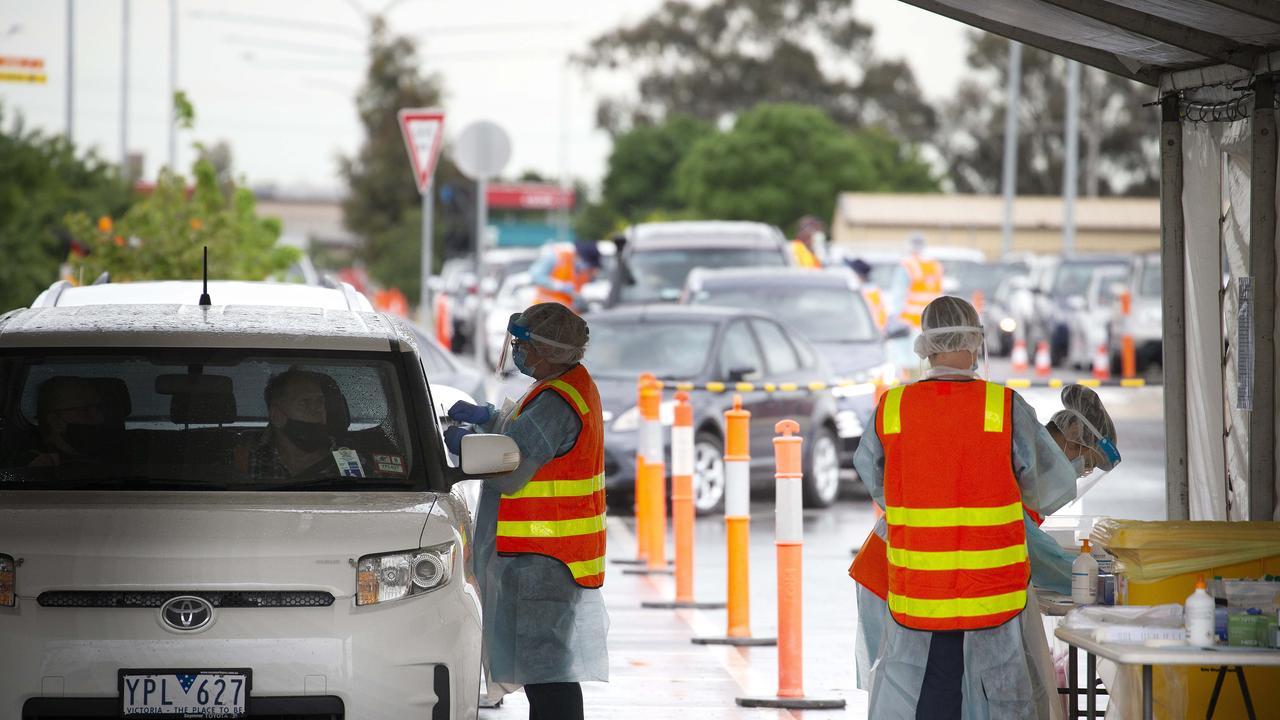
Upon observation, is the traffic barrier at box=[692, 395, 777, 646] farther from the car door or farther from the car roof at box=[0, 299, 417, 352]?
the car door

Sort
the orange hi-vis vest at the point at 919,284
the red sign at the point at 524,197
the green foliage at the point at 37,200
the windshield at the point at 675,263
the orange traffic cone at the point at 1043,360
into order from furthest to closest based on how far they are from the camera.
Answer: the red sign at the point at 524,197, the orange traffic cone at the point at 1043,360, the green foliage at the point at 37,200, the windshield at the point at 675,263, the orange hi-vis vest at the point at 919,284

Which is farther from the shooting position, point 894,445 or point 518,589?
point 518,589

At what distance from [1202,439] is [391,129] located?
222 feet

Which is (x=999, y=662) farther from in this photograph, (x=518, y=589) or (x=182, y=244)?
(x=182, y=244)

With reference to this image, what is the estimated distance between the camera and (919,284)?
22.6m

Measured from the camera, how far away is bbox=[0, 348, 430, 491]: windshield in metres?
6.39

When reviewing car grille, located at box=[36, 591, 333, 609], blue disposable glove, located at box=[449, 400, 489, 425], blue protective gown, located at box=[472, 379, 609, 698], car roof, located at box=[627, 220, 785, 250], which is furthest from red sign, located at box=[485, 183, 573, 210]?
car grille, located at box=[36, 591, 333, 609]

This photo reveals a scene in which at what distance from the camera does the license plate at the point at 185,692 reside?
18.4 feet

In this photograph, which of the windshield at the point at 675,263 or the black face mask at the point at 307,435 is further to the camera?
the windshield at the point at 675,263

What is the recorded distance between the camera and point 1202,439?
26.6 ft

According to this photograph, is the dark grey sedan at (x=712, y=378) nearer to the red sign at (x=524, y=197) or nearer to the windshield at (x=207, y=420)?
the windshield at (x=207, y=420)

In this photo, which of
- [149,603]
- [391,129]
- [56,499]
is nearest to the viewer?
[149,603]

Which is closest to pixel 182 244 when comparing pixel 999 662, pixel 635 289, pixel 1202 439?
pixel 635 289

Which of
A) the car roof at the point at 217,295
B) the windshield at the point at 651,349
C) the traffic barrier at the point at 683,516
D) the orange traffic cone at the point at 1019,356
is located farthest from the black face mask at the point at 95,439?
the orange traffic cone at the point at 1019,356
